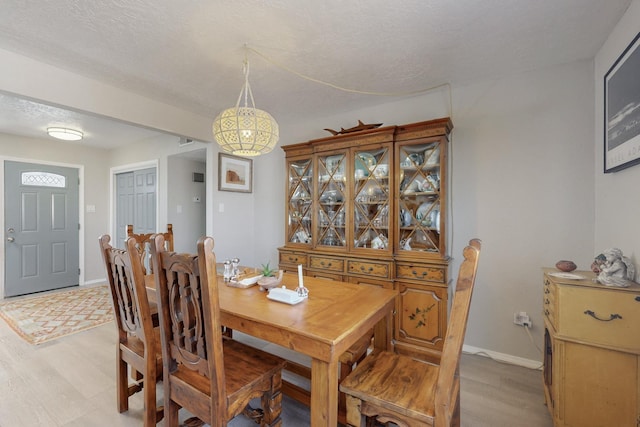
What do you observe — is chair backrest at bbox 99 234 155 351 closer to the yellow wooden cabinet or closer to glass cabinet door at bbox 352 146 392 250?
glass cabinet door at bbox 352 146 392 250

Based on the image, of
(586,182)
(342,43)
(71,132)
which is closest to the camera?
(342,43)

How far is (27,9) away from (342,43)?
191 cm

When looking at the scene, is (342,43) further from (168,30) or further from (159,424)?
(159,424)

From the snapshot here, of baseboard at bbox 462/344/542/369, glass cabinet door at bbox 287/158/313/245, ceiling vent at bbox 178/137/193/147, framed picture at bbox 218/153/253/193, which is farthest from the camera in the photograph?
ceiling vent at bbox 178/137/193/147

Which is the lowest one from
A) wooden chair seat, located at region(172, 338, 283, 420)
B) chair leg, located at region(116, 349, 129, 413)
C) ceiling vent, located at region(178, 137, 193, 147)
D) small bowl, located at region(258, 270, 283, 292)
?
chair leg, located at region(116, 349, 129, 413)

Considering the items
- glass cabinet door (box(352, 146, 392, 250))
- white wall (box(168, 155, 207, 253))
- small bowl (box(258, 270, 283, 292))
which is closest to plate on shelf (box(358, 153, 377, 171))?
glass cabinet door (box(352, 146, 392, 250))

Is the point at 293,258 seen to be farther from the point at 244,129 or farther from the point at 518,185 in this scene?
the point at 518,185

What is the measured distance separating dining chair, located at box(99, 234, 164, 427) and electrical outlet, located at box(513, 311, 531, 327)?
2.74m

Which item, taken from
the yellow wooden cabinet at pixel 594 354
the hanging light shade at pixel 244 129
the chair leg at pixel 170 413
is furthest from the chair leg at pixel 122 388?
the yellow wooden cabinet at pixel 594 354

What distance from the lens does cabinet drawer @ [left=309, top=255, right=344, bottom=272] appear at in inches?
111

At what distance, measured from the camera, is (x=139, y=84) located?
2.54m

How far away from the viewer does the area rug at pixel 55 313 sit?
289 centimetres

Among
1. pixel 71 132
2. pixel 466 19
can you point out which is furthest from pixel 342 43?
pixel 71 132

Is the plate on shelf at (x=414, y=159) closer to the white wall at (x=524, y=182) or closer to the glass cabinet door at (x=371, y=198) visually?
the glass cabinet door at (x=371, y=198)
